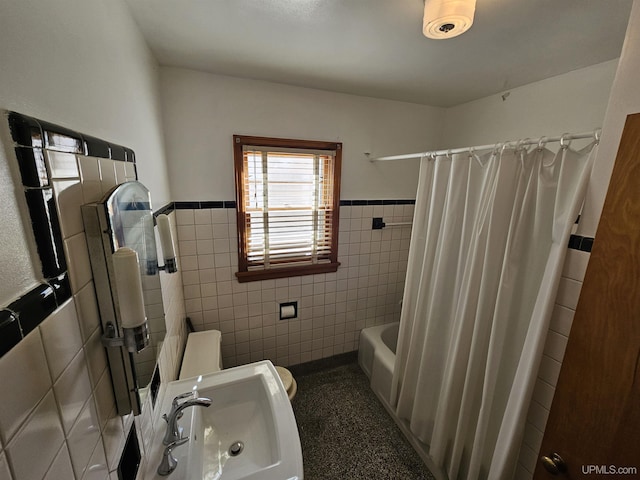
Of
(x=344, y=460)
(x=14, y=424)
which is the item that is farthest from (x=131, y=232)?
(x=344, y=460)

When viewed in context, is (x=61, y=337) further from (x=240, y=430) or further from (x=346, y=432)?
(x=346, y=432)

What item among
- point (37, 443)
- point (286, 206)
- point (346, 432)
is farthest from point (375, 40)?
point (346, 432)

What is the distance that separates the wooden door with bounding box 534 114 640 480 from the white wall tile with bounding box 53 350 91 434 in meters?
1.25

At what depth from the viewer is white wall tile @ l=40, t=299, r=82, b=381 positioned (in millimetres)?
429

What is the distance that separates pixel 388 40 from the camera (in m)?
1.26

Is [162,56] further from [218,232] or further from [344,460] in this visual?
[344,460]

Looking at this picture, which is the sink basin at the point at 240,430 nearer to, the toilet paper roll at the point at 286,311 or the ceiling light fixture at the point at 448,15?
the toilet paper roll at the point at 286,311

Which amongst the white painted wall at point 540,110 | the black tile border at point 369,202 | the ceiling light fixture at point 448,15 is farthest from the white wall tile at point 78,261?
the white painted wall at point 540,110

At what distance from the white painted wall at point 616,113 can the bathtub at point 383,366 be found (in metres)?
1.57

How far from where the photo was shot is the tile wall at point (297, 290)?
1853 mm

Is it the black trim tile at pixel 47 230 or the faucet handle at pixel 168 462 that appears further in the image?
the faucet handle at pixel 168 462

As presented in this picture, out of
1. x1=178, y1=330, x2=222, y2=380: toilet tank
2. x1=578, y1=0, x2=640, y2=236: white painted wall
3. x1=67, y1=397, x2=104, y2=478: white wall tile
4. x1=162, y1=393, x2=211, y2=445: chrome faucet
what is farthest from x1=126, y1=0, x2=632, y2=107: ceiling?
x1=178, y1=330, x2=222, y2=380: toilet tank

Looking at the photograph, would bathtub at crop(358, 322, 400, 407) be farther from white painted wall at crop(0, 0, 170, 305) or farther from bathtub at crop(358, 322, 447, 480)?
white painted wall at crop(0, 0, 170, 305)

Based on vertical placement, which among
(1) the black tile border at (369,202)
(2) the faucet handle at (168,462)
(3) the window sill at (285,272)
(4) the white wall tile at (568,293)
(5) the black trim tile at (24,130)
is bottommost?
(2) the faucet handle at (168,462)
